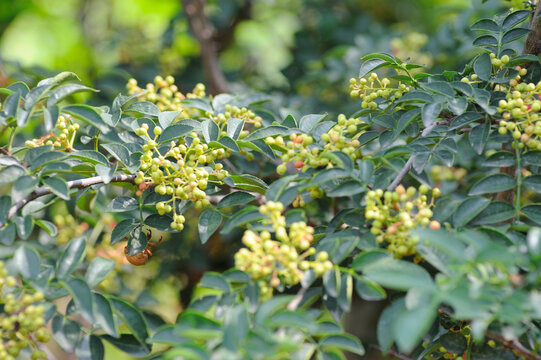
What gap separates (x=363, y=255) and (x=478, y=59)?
25.1 inches

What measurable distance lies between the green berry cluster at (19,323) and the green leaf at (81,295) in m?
0.07

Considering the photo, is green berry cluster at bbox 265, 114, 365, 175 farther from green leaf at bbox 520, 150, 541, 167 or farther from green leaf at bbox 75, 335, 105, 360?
green leaf at bbox 75, 335, 105, 360

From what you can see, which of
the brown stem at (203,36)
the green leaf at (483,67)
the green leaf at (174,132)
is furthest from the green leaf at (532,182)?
the brown stem at (203,36)

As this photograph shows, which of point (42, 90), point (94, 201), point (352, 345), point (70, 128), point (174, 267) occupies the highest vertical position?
point (42, 90)

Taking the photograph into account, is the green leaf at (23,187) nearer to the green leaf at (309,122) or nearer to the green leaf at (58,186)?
the green leaf at (58,186)

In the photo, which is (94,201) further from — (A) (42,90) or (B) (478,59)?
(B) (478,59)

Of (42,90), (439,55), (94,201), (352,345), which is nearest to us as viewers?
(352,345)

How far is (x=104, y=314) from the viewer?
0.98 meters

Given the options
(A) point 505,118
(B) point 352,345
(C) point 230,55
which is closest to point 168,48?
(C) point 230,55

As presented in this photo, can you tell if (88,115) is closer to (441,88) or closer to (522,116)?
(441,88)

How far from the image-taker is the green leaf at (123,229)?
48.3 inches

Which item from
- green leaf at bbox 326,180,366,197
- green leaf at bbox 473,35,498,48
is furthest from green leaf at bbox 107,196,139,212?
green leaf at bbox 473,35,498,48

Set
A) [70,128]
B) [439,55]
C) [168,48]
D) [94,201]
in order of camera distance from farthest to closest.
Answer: [168,48] < [439,55] < [94,201] < [70,128]

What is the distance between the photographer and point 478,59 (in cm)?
127
